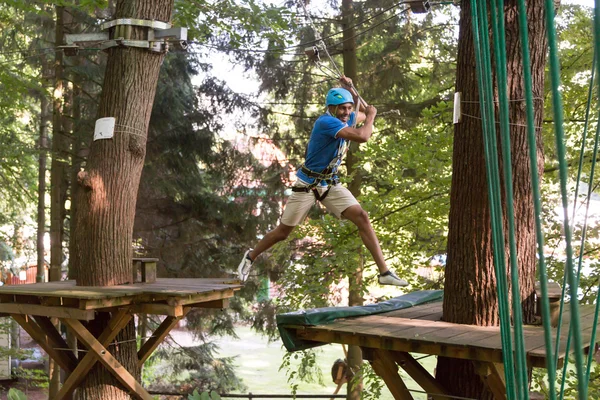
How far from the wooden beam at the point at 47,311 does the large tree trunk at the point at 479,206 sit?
2.73 metres

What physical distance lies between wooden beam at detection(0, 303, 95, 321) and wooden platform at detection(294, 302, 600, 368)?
1.95 meters

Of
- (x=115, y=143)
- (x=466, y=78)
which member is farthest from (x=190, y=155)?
(x=466, y=78)

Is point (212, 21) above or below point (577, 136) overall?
above

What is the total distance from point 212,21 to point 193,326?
22.4 feet

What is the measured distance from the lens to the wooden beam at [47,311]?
5273 mm

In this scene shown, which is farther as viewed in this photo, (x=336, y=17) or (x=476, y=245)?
(x=336, y=17)

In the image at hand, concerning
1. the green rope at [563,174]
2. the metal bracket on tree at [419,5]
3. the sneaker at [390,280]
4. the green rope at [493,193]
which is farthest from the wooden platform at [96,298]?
the green rope at [563,174]

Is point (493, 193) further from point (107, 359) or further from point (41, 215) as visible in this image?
point (41, 215)

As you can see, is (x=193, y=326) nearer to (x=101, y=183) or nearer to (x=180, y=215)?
(x=180, y=215)

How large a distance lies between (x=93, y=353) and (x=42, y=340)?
0.76 meters

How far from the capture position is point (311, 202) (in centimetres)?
Result: 520

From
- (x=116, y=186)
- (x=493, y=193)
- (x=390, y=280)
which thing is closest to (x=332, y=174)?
(x=390, y=280)

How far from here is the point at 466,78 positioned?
A: 172 inches

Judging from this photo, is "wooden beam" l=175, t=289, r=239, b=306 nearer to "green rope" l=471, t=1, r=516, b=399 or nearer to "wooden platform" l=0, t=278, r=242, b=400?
"wooden platform" l=0, t=278, r=242, b=400
